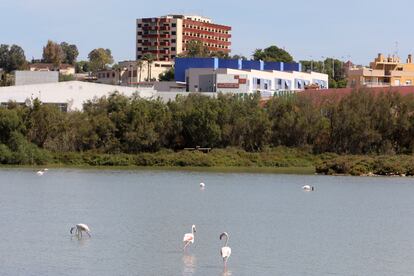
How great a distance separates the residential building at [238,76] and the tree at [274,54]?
25768 mm

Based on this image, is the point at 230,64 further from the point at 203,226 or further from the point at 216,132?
the point at 203,226

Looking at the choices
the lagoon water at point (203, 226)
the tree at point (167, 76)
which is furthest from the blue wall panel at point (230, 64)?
the lagoon water at point (203, 226)

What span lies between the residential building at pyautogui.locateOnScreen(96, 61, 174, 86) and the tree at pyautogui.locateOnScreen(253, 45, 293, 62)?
55.9 feet

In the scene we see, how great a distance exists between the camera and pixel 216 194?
56.1 m

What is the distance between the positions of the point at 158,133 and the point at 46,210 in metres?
47.2

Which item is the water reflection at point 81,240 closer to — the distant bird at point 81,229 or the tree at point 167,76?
the distant bird at point 81,229

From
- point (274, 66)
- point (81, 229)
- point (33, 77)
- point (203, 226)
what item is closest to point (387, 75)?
point (274, 66)

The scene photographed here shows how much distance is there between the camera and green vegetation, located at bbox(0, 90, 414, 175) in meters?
86.6

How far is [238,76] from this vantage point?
117938 mm

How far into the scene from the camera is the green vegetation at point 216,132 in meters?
86.6

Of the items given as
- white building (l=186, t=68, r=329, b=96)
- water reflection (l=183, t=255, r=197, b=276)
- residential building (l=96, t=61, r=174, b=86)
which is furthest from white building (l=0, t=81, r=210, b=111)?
water reflection (l=183, t=255, r=197, b=276)

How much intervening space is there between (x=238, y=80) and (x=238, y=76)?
63 centimetres

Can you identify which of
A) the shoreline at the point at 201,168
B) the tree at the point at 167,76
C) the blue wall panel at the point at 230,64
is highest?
the blue wall panel at the point at 230,64

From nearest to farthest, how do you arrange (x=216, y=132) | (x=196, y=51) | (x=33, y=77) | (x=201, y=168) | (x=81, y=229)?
1. (x=81, y=229)
2. (x=201, y=168)
3. (x=216, y=132)
4. (x=33, y=77)
5. (x=196, y=51)
